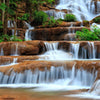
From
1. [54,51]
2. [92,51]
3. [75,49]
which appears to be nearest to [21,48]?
[54,51]

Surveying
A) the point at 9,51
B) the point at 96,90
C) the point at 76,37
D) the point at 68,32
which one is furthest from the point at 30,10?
the point at 96,90

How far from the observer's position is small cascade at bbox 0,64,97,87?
6332 mm

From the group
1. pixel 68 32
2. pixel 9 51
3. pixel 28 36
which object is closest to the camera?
pixel 9 51

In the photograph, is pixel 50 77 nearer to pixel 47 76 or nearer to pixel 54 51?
pixel 47 76

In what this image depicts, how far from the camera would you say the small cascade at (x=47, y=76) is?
633cm

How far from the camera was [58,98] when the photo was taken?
4.14 m

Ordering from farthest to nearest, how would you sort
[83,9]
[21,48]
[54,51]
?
[83,9], [54,51], [21,48]

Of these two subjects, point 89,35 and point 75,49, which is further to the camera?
point 89,35

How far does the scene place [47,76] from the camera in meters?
6.52

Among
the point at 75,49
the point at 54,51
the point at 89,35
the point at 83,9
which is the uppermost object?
the point at 83,9

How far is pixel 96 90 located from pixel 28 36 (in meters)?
11.5

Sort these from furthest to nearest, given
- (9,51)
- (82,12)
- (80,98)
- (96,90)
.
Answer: (82,12) < (9,51) < (96,90) < (80,98)

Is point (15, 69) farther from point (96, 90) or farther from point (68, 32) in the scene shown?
point (68, 32)

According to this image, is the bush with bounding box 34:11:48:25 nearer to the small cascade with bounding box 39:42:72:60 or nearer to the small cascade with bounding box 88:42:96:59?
the small cascade with bounding box 39:42:72:60
